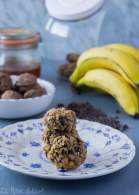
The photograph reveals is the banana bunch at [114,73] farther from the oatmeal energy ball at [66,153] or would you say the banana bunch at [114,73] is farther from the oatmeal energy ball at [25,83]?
the oatmeal energy ball at [66,153]

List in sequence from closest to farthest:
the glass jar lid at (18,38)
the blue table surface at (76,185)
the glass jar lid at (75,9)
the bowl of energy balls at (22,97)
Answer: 1. the blue table surface at (76,185)
2. the bowl of energy balls at (22,97)
3. the glass jar lid at (18,38)
4. the glass jar lid at (75,9)

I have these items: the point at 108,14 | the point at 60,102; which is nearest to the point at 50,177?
the point at 60,102

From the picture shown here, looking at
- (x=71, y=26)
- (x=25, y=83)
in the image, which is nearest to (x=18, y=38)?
(x=25, y=83)

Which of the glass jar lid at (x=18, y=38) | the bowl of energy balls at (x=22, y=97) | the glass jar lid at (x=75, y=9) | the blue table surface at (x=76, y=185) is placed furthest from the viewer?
the glass jar lid at (x=75, y=9)

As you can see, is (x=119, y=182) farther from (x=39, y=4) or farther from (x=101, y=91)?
(x=39, y=4)

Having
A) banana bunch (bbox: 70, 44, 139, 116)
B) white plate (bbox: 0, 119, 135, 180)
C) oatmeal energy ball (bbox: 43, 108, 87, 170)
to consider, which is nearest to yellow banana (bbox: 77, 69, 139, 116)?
banana bunch (bbox: 70, 44, 139, 116)

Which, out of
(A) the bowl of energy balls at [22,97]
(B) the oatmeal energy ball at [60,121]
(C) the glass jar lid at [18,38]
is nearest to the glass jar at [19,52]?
(C) the glass jar lid at [18,38]
